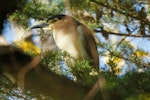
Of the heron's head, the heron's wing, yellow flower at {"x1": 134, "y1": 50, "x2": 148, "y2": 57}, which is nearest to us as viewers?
yellow flower at {"x1": 134, "y1": 50, "x2": 148, "y2": 57}

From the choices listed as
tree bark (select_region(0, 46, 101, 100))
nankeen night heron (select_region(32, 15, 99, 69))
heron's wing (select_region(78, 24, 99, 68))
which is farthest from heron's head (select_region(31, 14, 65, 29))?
tree bark (select_region(0, 46, 101, 100))

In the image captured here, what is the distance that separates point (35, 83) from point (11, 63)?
6 cm

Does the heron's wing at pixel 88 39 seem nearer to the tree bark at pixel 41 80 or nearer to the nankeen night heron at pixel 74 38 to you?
the nankeen night heron at pixel 74 38

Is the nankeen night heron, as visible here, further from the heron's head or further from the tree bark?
the tree bark

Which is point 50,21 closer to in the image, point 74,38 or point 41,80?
point 74,38

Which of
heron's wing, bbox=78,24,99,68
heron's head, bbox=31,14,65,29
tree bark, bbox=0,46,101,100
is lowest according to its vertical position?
heron's wing, bbox=78,24,99,68

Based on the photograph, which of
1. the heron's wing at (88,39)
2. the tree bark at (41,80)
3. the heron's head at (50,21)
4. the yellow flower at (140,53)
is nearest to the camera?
the tree bark at (41,80)

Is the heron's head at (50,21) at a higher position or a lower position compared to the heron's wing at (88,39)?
higher

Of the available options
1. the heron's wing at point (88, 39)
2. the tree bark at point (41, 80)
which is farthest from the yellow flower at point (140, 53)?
the tree bark at point (41, 80)

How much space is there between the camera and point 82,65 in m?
1.75

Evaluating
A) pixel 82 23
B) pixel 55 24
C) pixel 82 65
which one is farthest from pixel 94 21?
pixel 82 65

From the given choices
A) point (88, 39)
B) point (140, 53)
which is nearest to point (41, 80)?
point (140, 53)

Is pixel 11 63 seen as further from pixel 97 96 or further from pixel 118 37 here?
pixel 118 37

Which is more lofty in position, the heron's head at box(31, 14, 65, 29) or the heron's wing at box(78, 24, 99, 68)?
the heron's head at box(31, 14, 65, 29)
